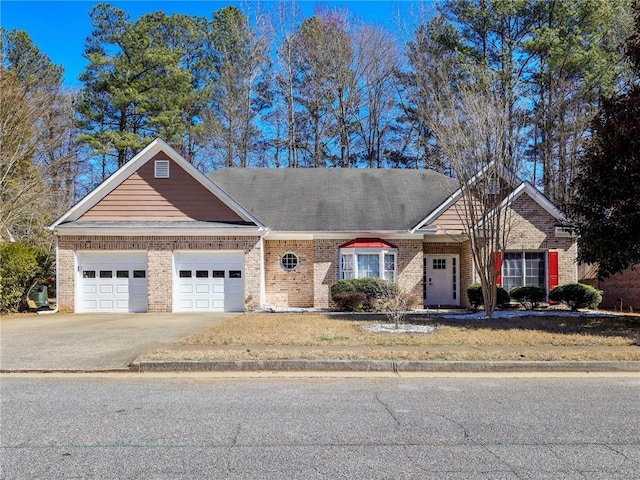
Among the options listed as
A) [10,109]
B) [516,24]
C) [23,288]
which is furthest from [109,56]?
[516,24]

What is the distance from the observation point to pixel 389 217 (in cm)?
2078

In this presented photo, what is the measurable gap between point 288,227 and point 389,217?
418 centimetres

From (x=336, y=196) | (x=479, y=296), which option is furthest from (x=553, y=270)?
(x=336, y=196)

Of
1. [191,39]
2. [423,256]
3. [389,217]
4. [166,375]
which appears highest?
[191,39]

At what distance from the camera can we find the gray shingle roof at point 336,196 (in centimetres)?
2041

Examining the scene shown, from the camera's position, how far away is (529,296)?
1892cm

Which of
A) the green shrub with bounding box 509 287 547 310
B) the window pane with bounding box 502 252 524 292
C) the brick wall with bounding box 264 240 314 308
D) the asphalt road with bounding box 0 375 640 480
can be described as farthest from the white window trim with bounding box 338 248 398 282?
the asphalt road with bounding box 0 375 640 480

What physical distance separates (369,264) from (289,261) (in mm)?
3179

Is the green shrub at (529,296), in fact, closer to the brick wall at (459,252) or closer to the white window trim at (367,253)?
the brick wall at (459,252)

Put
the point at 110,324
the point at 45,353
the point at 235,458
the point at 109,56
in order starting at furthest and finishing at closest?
the point at 109,56 < the point at 110,324 < the point at 45,353 < the point at 235,458

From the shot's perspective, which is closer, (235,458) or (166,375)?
(235,458)

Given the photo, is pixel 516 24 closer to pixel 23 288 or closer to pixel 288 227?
pixel 288 227

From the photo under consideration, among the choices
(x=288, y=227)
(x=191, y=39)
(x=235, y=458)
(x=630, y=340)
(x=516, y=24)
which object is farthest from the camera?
(x=191, y=39)

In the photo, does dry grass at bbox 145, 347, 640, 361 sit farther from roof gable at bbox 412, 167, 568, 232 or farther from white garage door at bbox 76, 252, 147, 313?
roof gable at bbox 412, 167, 568, 232
